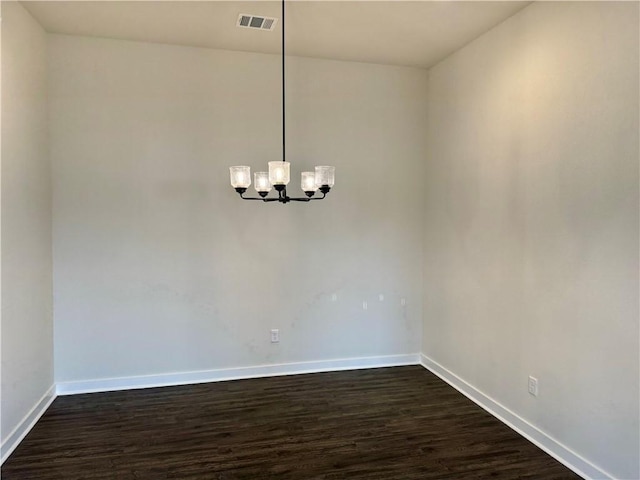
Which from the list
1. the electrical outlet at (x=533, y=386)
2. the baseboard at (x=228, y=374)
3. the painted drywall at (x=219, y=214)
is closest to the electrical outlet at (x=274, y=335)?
the painted drywall at (x=219, y=214)

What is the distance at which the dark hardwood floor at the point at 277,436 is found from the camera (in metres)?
2.71

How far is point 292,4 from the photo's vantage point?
312 cm

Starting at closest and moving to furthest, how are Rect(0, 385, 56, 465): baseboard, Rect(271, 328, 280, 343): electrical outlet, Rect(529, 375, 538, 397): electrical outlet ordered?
Rect(0, 385, 56, 465): baseboard < Rect(529, 375, 538, 397): electrical outlet < Rect(271, 328, 280, 343): electrical outlet

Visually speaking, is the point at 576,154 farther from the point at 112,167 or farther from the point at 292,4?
the point at 112,167

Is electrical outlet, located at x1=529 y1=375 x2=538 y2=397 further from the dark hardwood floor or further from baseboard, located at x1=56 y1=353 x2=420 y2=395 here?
baseboard, located at x1=56 y1=353 x2=420 y2=395

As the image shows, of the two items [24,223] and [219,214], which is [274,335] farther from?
[24,223]

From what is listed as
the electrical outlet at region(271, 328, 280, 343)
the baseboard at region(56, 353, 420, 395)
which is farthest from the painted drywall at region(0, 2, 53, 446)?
the electrical outlet at region(271, 328, 280, 343)

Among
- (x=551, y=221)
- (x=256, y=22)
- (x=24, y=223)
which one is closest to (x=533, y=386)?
(x=551, y=221)

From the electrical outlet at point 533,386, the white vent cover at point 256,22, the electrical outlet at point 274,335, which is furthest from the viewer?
the electrical outlet at point 274,335

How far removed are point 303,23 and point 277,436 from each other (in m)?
3.21

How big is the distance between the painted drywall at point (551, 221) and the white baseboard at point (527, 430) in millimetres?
51

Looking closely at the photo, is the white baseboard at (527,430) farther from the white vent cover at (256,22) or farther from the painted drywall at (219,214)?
the white vent cover at (256,22)

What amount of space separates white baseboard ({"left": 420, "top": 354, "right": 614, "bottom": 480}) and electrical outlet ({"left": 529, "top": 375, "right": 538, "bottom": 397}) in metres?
0.24

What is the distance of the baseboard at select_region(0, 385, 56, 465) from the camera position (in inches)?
111
